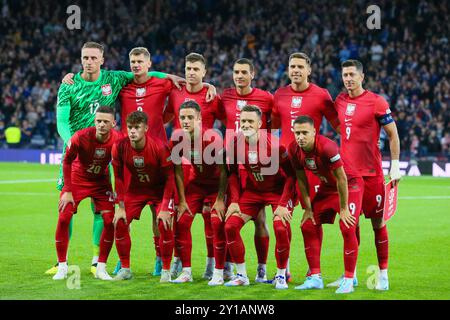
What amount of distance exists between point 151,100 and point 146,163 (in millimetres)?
1074

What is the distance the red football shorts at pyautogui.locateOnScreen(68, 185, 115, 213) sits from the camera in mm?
9211

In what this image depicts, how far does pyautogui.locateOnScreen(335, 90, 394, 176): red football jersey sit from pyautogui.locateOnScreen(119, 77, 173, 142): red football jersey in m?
2.22

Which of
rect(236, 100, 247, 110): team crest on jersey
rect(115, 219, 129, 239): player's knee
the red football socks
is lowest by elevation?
the red football socks

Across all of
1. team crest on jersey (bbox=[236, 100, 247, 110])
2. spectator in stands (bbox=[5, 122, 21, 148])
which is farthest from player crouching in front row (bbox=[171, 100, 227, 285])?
spectator in stands (bbox=[5, 122, 21, 148])

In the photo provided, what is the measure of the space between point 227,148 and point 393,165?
1761 mm

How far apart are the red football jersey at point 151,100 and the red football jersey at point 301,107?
4.56 ft

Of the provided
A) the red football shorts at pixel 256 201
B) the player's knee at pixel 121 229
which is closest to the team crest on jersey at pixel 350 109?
the red football shorts at pixel 256 201

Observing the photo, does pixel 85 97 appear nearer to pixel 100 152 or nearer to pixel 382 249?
pixel 100 152

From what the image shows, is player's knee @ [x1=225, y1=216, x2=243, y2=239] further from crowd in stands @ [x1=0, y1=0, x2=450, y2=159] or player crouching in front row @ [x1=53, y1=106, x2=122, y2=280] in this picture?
crowd in stands @ [x1=0, y1=0, x2=450, y2=159]

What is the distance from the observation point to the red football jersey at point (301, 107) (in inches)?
352

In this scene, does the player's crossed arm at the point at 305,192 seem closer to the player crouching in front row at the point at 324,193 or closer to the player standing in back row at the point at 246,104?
the player crouching in front row at the point at 324,193

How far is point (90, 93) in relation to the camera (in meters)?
9.55
